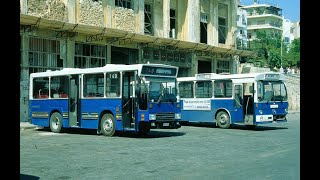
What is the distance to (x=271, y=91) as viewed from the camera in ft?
70.3

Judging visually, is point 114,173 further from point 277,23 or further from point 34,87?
point 277,23

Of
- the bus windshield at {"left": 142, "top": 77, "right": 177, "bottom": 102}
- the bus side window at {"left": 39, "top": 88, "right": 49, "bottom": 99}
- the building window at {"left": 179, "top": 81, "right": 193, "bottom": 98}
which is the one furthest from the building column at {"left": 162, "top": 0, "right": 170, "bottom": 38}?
the bus windshield at {"left": 142, "top": 77, "right": 177, "bottom": 102}

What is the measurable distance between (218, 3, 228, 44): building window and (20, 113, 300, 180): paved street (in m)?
27.5

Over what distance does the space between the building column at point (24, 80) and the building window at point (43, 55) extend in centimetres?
38

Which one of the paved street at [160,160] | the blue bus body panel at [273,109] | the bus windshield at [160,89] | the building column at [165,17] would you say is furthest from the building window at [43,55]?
the blue bus body panel at [273,109]

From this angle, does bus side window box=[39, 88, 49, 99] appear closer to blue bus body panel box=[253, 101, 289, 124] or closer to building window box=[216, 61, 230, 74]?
blue bus body panel box=[253, 101, 289, 124]

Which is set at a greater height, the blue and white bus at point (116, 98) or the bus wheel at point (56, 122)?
the blue and white bus at point (116, 98)

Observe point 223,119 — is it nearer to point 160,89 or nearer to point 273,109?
point 273,109

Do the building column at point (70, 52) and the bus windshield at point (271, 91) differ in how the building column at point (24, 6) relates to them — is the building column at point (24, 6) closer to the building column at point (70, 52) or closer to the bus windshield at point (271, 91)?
the building column at point (70, 52)

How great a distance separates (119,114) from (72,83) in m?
3.55

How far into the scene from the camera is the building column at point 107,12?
2850 cm

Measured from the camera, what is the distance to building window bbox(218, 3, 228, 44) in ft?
137

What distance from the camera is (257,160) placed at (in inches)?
409
